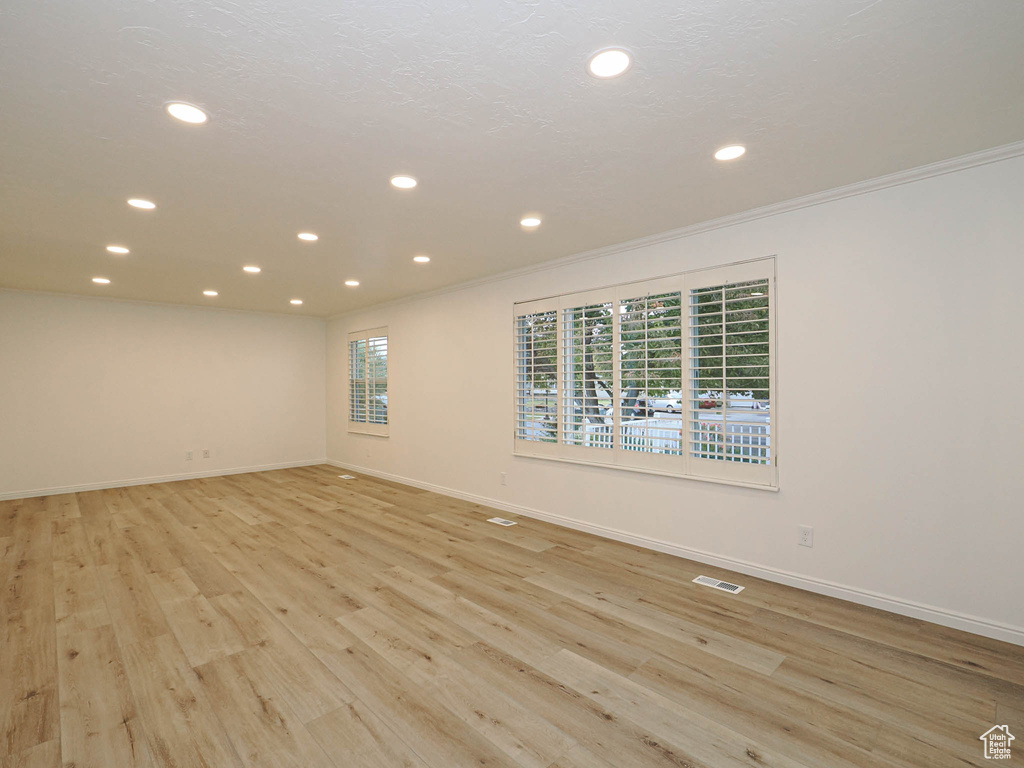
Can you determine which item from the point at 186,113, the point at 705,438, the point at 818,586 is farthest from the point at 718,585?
the point at 186,113

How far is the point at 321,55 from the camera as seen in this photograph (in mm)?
1768

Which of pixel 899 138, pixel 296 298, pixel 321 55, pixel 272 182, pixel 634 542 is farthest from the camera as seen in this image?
pixel 296 298

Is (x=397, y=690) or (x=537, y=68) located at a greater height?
(x=537, y=68)

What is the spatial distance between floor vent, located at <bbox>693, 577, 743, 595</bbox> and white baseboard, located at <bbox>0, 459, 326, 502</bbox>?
659cm

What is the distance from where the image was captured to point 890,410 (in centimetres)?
285

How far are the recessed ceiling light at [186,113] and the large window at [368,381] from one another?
4.74 metres

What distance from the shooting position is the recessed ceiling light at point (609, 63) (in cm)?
177

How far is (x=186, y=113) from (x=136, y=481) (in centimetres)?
631

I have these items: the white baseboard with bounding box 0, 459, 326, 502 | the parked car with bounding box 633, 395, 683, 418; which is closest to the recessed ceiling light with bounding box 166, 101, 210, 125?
the parked car with bounding box 633, 395, 683, 418

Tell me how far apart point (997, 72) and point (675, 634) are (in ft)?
9.09

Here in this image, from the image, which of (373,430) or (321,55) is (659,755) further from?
(373,430)

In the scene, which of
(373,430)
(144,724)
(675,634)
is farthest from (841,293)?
(373,430)

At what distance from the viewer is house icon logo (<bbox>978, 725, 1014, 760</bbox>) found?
68.9 inches

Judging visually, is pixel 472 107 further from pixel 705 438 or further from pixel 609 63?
pixel 705 438
